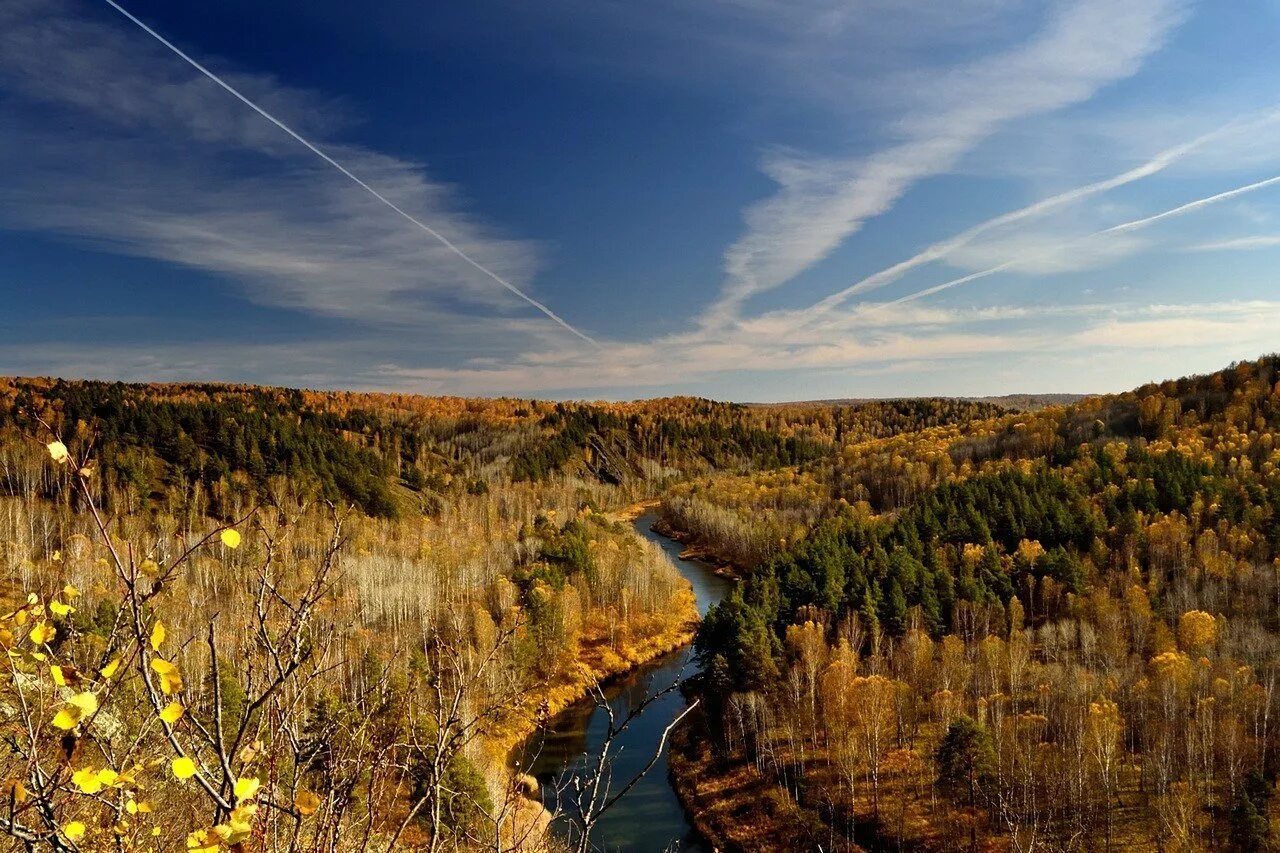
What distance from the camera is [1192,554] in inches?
2438

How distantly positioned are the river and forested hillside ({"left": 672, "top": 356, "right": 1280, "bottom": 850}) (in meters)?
3.94

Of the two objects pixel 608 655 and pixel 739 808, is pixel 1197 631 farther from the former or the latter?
pixel 608 655

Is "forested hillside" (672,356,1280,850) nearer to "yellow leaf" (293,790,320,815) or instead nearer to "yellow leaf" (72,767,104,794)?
"yellow leaf" (293,790,320,815)

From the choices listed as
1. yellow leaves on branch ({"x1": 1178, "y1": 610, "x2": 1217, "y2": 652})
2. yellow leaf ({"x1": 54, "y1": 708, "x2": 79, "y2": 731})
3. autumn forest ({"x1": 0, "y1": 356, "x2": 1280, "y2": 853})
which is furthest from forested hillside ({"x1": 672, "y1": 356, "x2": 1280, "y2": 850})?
yellow leaf ({"x1": 54, "y1": 708, "x2": 79, "y2": 731})

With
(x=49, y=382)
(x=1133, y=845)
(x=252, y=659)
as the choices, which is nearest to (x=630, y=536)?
(x=1133, y=845)

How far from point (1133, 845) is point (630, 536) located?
190 feet

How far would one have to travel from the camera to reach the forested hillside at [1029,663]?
31.2 m

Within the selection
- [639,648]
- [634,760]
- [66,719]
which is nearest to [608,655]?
[639,648]

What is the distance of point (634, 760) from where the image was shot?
127 feet

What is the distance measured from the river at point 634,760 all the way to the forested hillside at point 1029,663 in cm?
394

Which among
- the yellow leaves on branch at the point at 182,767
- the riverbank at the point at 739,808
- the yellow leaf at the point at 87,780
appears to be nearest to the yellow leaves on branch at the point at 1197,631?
the riverbank at the point at 739,808

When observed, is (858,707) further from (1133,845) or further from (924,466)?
(924,466)

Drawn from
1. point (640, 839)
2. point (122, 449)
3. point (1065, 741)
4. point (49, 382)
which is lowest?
point (640, 839)

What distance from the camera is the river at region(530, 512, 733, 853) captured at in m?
32.0
